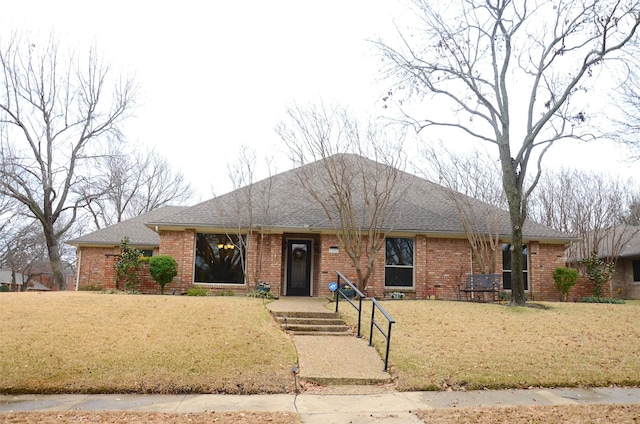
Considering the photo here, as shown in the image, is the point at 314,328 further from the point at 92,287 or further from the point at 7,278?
the point at 7,278

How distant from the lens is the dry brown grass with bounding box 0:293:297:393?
7199 mm

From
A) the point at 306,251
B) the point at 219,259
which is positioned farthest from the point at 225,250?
the point at 306,251

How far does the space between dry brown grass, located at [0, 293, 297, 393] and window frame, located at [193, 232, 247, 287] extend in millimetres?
5017

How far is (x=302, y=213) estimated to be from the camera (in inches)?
696

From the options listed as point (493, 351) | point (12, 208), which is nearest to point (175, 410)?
point (493, 351)

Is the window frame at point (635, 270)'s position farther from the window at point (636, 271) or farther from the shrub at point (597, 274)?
the shrub at point (597, 274)

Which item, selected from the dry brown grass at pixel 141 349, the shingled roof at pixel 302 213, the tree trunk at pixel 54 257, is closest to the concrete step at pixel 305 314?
the dry brown grass at pixel 141 349

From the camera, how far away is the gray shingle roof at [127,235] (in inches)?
815

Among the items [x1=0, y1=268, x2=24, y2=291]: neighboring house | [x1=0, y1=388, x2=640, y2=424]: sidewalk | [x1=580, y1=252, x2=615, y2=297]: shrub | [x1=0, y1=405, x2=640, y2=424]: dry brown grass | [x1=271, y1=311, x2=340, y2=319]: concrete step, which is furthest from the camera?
[x1=0, y1=268, x2=24, y2=291]: neighboring house

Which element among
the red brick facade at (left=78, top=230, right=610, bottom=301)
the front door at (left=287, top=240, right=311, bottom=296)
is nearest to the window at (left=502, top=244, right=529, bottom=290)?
the red brick facade at (left=78, top=230, right=610, bottom=301)

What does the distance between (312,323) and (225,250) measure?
24.0 feet

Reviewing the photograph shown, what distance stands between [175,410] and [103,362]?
2.38 meters

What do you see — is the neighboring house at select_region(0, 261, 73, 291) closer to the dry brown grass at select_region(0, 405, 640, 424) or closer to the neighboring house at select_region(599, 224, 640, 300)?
the neighboring house at select_region(599, 224, 640, 300)

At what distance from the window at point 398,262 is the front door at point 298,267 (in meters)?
2.77
